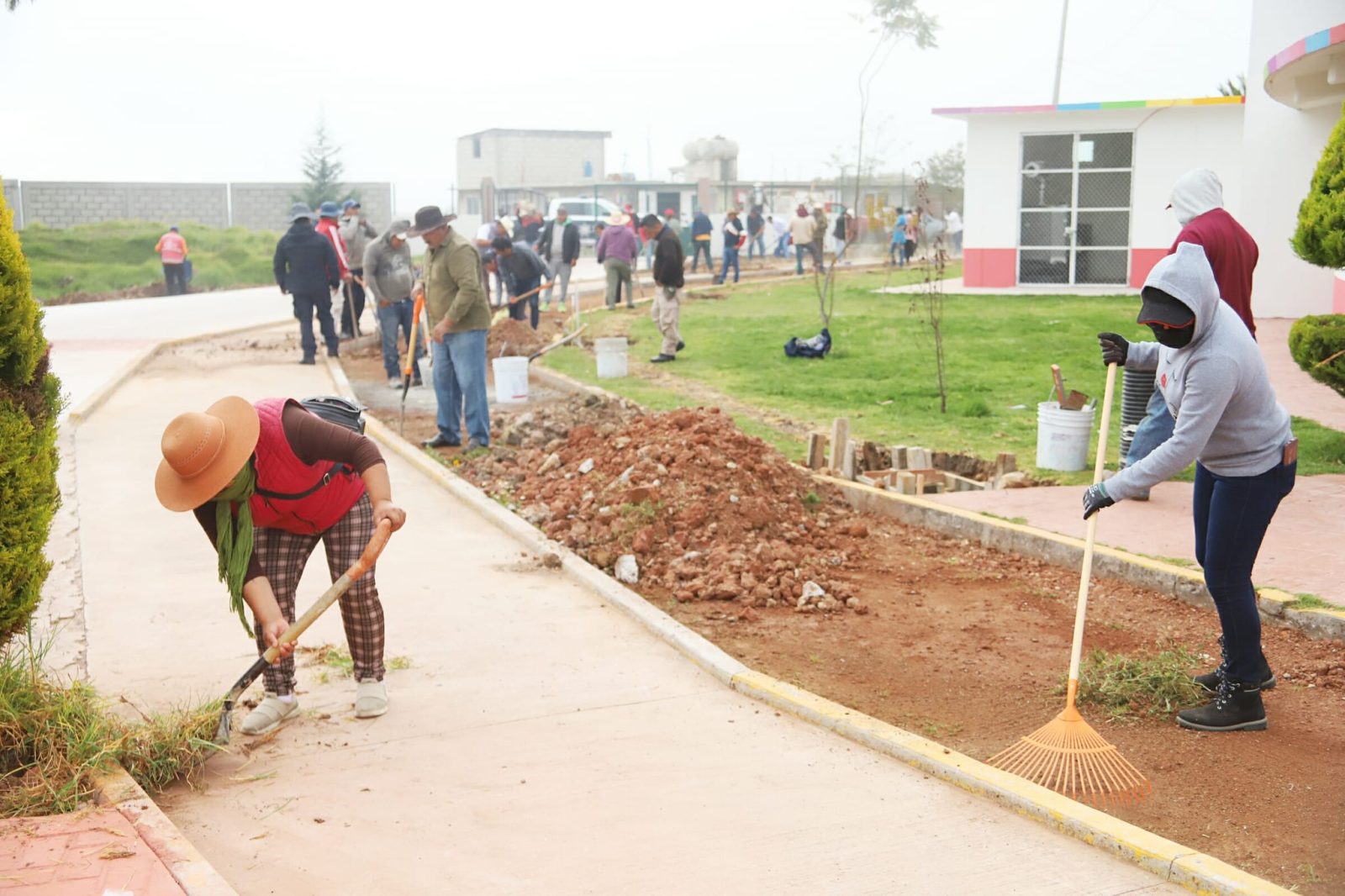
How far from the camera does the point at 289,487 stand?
4.62 m

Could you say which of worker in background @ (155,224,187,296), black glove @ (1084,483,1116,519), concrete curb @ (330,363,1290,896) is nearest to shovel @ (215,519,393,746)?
concrete curb @ (330,363,1290,896)

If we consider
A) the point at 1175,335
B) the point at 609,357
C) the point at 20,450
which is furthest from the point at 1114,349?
the point at 609,357

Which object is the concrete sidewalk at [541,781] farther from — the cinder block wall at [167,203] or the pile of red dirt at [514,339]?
the cinder block wall at [167,203]

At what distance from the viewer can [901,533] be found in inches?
316

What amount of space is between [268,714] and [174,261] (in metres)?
30.3

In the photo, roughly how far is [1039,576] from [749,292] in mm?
20683

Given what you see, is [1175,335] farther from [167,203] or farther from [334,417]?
[167,203]

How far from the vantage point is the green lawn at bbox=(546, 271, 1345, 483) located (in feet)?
35.4

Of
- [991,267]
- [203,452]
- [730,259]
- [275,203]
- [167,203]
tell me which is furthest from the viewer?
[275,203]

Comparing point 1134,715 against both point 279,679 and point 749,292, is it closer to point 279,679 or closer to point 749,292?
point 279,679

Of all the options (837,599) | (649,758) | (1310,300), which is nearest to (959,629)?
(837,599)

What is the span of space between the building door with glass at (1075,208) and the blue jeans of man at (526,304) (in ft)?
31.9

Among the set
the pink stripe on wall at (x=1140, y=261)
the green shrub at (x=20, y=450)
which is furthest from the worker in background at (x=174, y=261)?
the green shrub at (x=20, y=450)

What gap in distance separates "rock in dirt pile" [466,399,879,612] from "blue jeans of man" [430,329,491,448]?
156 centimetres
